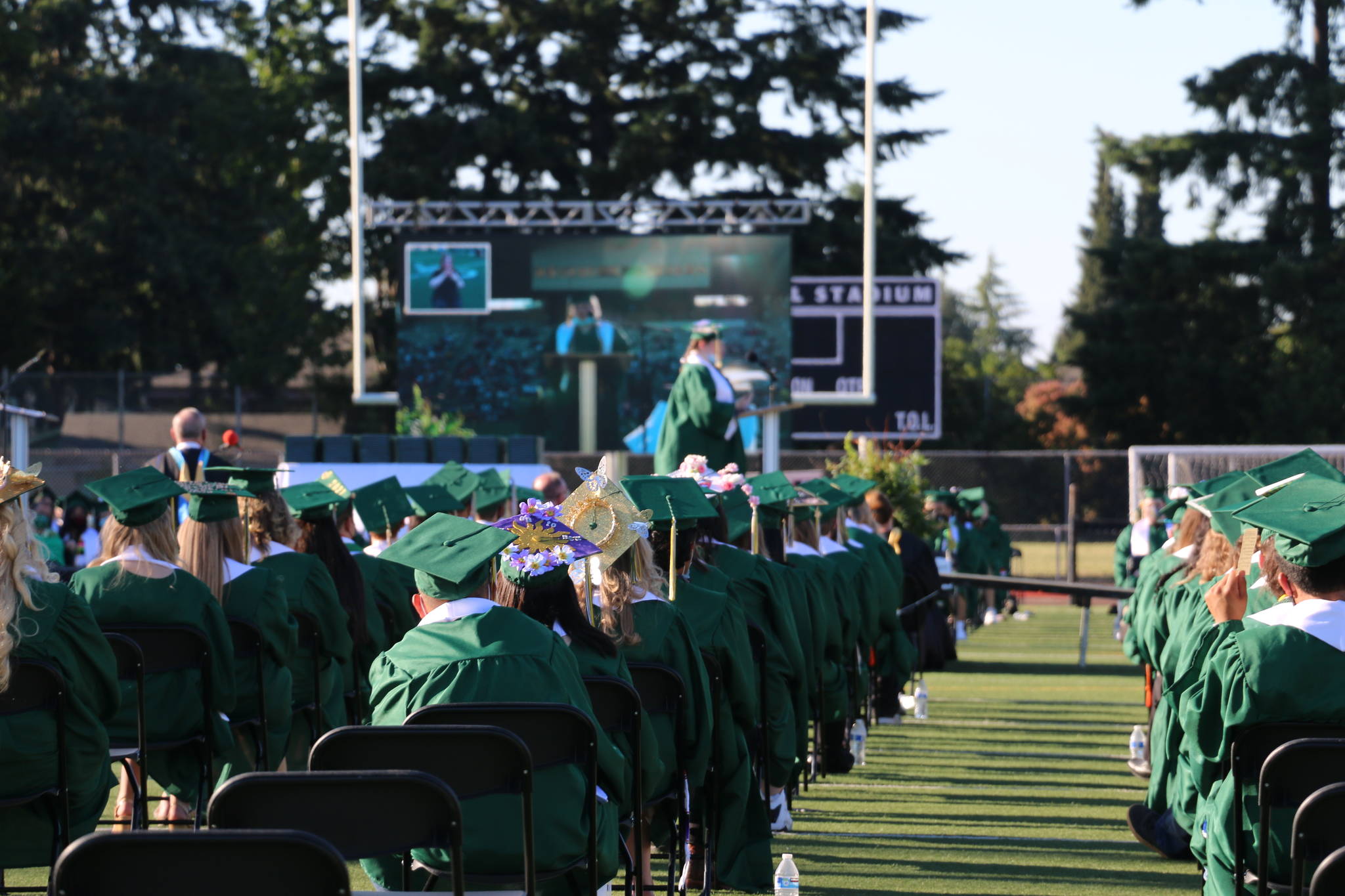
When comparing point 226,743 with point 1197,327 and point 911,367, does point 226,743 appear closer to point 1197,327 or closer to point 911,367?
point 911,367

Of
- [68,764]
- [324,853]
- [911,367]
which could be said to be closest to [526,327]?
[911,367]

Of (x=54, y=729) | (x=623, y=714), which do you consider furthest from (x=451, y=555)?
(x=54, y=729)

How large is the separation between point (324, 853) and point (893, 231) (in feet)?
108

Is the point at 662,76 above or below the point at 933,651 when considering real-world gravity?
above

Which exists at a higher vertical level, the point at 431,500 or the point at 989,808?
the point at 431,500

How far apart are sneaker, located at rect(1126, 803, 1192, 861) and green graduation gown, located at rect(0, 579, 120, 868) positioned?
13.9 feet

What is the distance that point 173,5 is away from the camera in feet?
134

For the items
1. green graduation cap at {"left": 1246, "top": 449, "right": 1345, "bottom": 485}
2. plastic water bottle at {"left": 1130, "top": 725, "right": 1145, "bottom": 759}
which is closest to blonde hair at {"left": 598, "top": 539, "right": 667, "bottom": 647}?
green graduation cap at {"left": 1246, "top": 449, "right": 1345, "bottom": 485}

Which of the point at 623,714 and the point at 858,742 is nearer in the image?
the point at 623,714

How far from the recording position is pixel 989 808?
26.5ft

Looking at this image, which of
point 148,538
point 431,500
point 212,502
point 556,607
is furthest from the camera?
point 431,500

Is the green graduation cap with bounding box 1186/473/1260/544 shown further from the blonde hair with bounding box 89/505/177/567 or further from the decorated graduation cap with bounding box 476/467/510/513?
the decorated graduation cap with bounding box 476/467/510/513

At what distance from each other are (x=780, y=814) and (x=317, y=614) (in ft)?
6.85

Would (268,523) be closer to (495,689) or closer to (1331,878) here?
(495,689)
